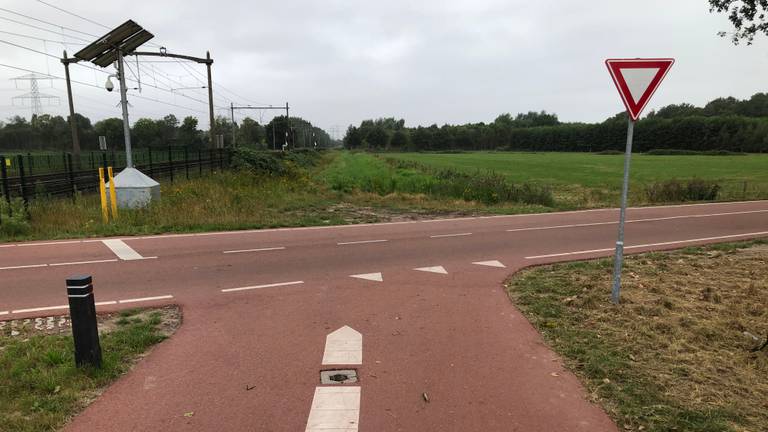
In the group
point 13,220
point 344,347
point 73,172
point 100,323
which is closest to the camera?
point 344,347

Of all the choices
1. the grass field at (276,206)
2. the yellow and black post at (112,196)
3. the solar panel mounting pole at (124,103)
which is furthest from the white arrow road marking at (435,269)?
the solar panel mounting pole at (124,103)

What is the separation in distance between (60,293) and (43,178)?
584 inches

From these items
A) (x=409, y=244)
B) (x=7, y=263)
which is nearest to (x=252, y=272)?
(x=409, y=244)

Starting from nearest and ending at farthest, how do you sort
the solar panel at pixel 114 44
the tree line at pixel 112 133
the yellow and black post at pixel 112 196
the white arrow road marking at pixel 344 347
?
the white arrow road marking at pixel 344 347 → the yellow and black post at pixel 112 196 → the solar panel at pixel 114 44 → the tree line at pixel 112 133

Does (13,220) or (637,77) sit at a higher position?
(637,77)

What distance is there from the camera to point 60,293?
679 cm

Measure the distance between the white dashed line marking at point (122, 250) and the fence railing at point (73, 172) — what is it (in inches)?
152

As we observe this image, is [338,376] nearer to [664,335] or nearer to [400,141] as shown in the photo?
[664,335]

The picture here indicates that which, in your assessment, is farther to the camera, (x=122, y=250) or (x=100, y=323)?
(x=122, y=250)

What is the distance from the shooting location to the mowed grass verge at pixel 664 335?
3.68m

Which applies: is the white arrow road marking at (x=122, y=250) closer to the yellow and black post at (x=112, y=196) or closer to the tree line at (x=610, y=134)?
the yellow and black post at (x=112, y=196)

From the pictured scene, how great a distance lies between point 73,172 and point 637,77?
17654 mm

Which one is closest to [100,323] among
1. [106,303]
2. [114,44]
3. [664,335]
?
[106,303]

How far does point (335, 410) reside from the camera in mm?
3703
